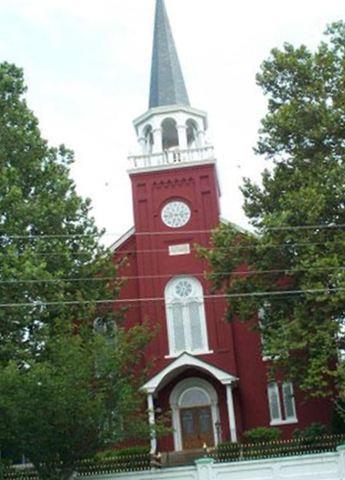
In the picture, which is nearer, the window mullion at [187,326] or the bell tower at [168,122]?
the window mullion at [187,326]

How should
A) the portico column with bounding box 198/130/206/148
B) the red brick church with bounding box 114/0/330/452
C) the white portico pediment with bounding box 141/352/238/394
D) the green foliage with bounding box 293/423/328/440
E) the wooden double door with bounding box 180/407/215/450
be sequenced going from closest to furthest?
the green foliage with bounding box 293/423/328/440, the white portico pediment with bounding box 141/352/238/394, the red brick church with bounding box 114/0/330/452, the wooden double door with bounding box 180/407/215/450, the portico column with bounding box 198/130/206/148

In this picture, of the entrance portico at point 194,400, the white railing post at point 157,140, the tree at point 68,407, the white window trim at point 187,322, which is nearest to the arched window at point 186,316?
the white window trim at point 187,322

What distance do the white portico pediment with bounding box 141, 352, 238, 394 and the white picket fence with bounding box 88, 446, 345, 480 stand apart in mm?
8298

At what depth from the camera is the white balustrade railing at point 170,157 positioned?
34.6 m

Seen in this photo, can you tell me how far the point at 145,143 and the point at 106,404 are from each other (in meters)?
17.7

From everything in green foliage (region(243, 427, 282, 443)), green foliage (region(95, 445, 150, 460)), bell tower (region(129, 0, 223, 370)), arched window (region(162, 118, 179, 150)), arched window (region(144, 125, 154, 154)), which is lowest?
green foliage (region(95, 445, 150, 460))

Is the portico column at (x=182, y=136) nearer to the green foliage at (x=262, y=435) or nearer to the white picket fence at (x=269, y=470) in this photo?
the green foliage at (x=262, y=435)

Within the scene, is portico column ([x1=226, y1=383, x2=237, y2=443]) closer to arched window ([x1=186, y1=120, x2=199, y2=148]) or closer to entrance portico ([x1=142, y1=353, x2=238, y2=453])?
entrance portico ([x1=142, y1=353, x2=238, y2=453])

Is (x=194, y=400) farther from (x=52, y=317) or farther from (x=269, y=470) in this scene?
(x=269, y=470)

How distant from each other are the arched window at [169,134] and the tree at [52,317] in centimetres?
980

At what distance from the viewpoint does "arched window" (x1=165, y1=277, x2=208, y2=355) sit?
32.2 m

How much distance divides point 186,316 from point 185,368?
260 cm

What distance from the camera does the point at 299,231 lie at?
24.2m

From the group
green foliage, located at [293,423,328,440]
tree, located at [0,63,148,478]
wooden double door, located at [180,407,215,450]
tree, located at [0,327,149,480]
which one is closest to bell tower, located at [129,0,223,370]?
wooden double door, located at [180,407,215,450]
